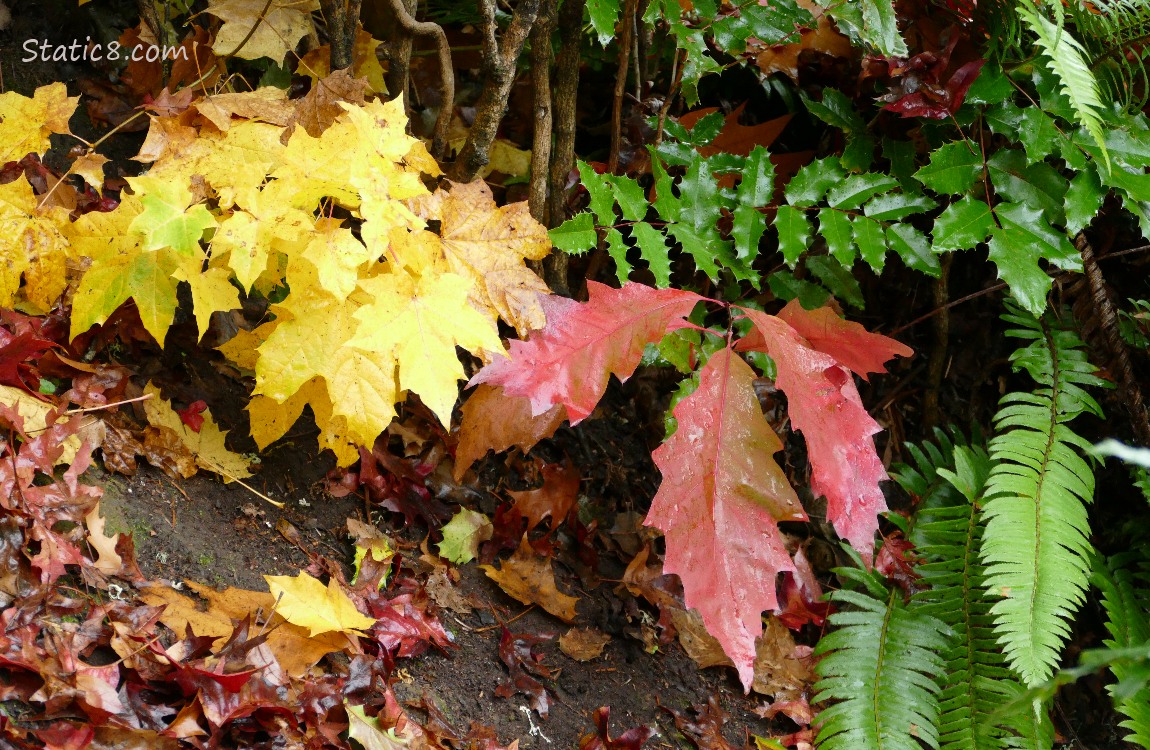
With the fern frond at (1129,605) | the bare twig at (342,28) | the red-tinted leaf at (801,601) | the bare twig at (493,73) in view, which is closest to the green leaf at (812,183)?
the bare twig at (493,73)

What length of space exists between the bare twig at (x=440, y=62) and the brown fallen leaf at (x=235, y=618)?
108 cm

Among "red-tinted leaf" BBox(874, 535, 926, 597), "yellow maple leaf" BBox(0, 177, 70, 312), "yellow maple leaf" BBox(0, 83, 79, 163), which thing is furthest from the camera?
"red-tinted leaf" BBox(874, 535, 926, 597)

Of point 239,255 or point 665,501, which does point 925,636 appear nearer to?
point 665,501

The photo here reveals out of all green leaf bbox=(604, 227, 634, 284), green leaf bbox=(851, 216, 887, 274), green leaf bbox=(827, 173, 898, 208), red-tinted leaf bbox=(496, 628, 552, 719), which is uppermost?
green leaf bbox=(827, 173, 898, 208)

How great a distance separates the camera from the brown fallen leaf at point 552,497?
1.88 m

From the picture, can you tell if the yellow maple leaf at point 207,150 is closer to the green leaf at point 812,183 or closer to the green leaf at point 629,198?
the green leaf at point 629,198

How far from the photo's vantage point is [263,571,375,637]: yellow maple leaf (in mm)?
1305

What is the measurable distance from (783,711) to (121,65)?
217 cm

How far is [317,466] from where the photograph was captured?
1722 millimetres

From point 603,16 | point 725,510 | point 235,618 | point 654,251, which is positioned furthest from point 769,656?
point 603,16

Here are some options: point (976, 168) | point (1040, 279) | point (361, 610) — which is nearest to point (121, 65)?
point (361, 610)

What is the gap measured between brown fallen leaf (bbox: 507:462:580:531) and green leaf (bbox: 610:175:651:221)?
2.07ft

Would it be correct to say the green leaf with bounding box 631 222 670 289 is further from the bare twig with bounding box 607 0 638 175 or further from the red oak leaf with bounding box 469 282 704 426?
the bare twig with bounding box 607 0 638 175

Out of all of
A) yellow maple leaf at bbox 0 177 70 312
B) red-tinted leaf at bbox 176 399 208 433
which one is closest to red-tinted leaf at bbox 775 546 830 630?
red-tinted leaf at bbox 176 399 208 433
